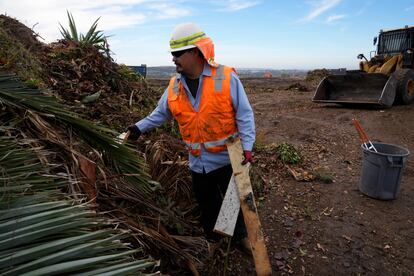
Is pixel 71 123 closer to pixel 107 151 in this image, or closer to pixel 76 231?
pixel 107 151

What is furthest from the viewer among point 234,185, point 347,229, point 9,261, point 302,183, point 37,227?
point 302,183

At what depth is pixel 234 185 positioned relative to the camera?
117 inches

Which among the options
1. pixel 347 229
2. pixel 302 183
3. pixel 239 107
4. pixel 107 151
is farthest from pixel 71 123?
pixel 302 183

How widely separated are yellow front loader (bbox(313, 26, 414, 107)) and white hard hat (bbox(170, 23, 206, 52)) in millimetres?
8966

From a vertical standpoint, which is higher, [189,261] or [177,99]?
[177,99]

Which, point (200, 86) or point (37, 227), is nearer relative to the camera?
point (37, 227)

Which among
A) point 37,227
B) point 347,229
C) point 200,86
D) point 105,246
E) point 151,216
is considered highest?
point 200,86

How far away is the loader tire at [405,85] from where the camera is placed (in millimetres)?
11195

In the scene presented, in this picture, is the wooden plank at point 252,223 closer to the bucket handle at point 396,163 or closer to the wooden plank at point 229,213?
the wooden plank at point 229,213

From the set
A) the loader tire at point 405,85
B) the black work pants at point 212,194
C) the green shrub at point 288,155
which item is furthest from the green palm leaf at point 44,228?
the loader tire at point 405,85

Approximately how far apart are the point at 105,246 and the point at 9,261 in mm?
399

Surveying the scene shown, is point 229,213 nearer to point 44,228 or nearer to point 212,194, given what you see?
point 212,194

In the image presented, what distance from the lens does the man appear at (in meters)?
2.91

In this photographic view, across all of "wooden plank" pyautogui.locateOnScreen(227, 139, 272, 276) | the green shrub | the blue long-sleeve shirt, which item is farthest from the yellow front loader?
"wooden plank" pyautogui.locateOnScreen(227, 139, 272, 276)
